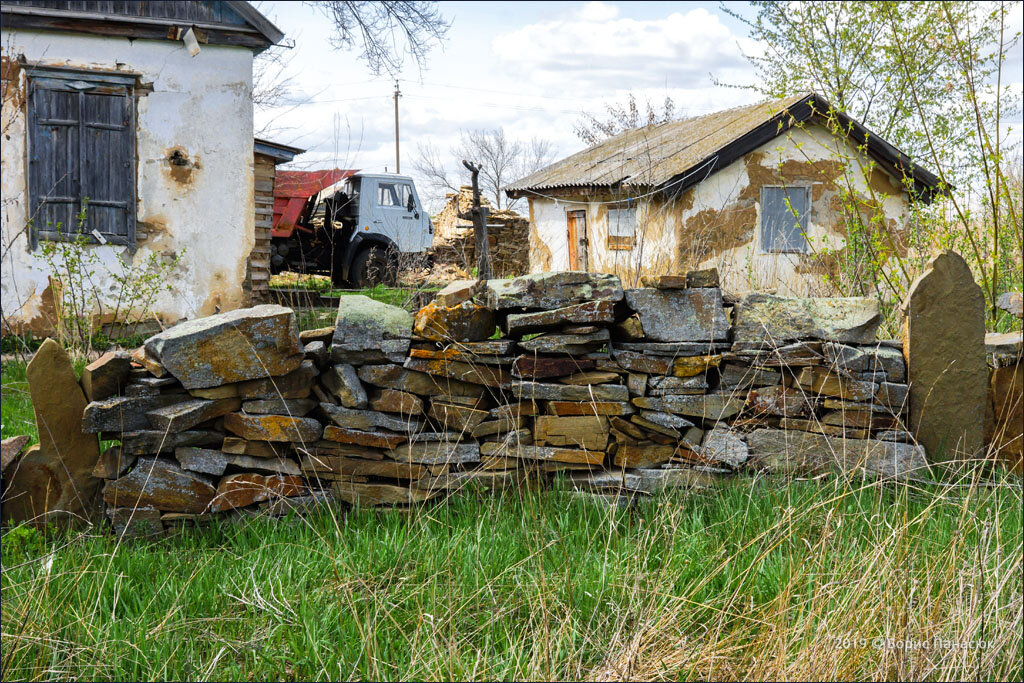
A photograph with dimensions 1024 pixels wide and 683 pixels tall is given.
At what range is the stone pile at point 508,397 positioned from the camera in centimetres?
394

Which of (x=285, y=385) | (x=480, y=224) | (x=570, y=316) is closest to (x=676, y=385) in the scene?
(x=570, y=316)

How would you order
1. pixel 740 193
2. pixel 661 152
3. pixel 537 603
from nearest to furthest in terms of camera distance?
Result: pixel 537 603, pixel 740 193, pixel 661 152

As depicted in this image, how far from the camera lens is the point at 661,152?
1348 centimetres

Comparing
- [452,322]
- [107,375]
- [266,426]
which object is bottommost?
[266,426]

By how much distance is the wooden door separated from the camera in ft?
48.7

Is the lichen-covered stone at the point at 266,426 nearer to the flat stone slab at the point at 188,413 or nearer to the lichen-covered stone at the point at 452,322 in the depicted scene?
the flat stone slab at the point at 188,413

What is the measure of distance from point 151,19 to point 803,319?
772 centimetres

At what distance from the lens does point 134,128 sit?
8.87 metres

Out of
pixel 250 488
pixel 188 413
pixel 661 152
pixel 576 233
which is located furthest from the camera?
pixel 576 233

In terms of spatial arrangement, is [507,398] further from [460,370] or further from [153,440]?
[153,440]

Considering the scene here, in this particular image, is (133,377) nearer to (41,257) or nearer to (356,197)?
(41,257)

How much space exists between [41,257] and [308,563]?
652 centimetres

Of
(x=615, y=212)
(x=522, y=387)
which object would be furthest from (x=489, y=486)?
(x=615, y=212)

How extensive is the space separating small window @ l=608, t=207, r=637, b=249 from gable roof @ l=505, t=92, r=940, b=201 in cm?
57
